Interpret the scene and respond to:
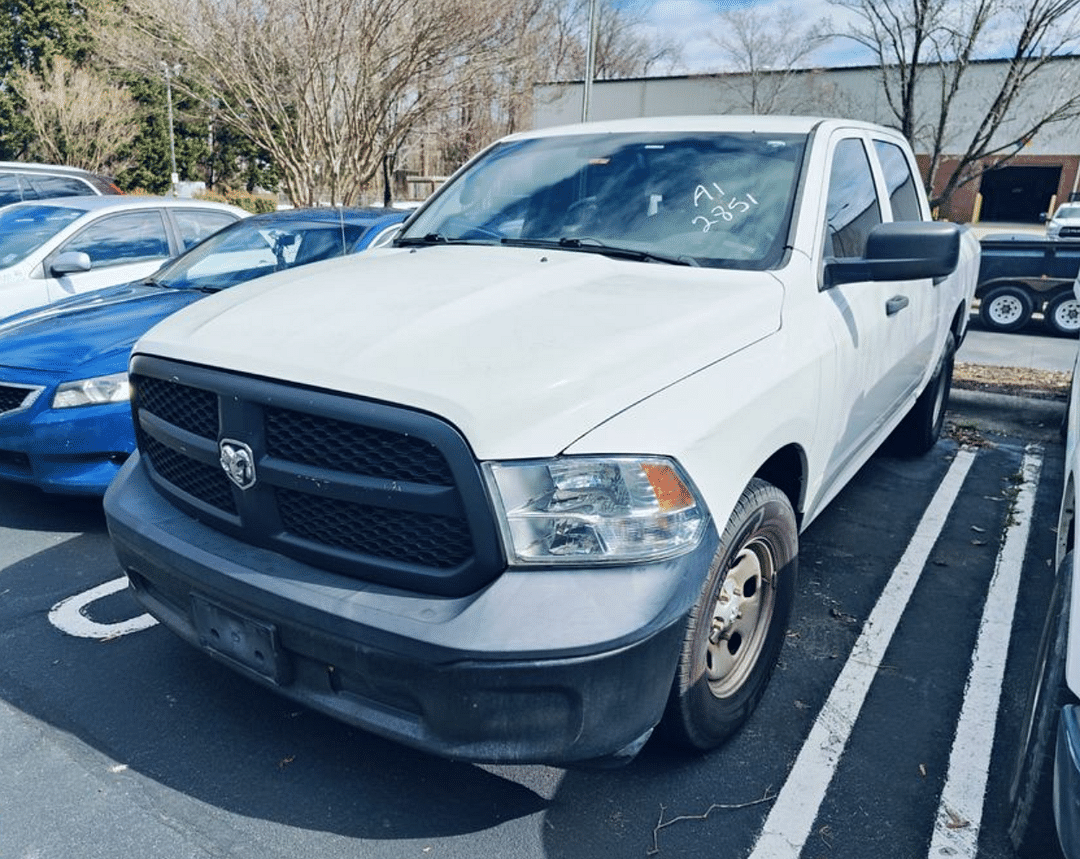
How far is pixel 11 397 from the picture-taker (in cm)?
418

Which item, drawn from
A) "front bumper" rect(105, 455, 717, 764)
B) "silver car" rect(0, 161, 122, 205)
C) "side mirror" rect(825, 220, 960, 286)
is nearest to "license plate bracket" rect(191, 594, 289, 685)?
"front bumper" rect(105, 455, 717, 764)

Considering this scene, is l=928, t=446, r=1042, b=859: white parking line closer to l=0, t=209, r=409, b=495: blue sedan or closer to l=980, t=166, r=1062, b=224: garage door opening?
l=0, t=209, r=409, b=495: blue sedan

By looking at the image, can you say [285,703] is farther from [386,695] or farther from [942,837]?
[942,837]

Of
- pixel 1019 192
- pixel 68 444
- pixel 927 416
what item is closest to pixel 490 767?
pixel 68 444

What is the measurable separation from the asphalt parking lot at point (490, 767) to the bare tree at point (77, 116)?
29.0 m

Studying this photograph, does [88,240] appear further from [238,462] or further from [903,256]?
[903,256]

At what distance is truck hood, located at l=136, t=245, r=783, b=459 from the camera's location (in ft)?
6.69

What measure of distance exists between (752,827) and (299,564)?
57.9 inches

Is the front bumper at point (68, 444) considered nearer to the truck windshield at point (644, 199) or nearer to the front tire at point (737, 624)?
the truck windshield at point (644, 199)

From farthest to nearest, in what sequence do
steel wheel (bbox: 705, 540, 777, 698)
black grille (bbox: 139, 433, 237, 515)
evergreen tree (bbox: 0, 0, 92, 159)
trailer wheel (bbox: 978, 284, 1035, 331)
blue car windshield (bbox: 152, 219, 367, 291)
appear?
1. evergreen tree (bbox: 0, 0, 92, 159)
2. trailer wheel (bbox: 978, 284, 1035, 331)
3. blue car windshield (bbox: 152, 219, 367, 291)
4. steel wheel (bbox: 705, 540, 777, 698)
5. black grille (bbox: 139, 433, 237, 515)

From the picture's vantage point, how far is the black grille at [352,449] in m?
2.04

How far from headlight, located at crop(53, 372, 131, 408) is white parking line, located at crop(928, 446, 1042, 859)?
3746 mm

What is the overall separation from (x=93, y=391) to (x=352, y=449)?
8.53 feet

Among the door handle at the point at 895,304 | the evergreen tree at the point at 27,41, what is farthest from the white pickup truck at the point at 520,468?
the evergreen tree at the point at 27,41
